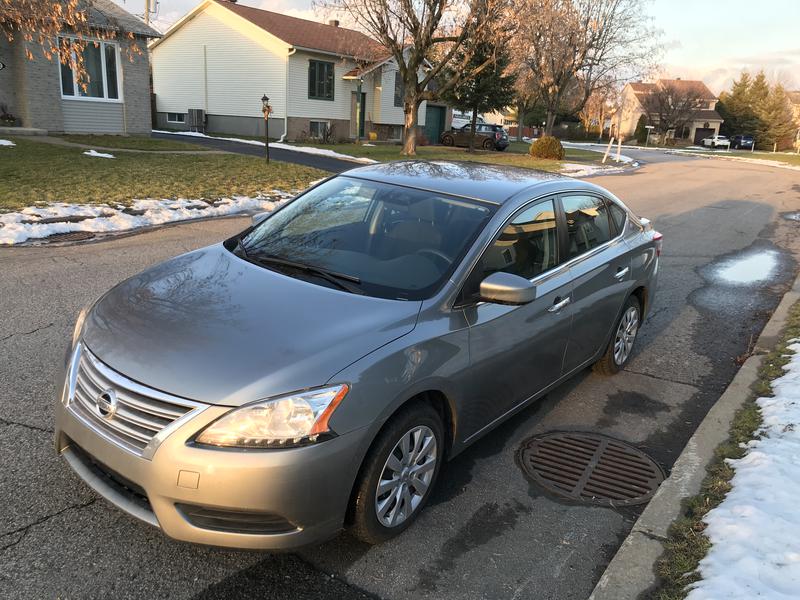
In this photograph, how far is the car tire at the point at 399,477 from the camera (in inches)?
106

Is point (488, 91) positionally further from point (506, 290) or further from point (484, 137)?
point (506, 290)

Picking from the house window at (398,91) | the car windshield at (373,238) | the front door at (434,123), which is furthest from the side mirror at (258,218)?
the front door at (434,123)

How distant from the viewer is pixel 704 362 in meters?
5.65

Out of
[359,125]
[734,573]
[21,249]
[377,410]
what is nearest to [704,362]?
[734,573]

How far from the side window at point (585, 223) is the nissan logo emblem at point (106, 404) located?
2.86m

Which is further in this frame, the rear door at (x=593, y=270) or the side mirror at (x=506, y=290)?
the rear door at (x=593, y=270)

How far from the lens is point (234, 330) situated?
109 inches

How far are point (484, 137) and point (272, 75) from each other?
1309cm

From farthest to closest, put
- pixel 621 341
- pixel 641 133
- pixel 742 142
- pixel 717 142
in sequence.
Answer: pixel 742 142 → pixel 717 142 → pixel 641 133 → pixel 621 341

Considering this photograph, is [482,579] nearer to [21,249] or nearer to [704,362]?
[704,362]

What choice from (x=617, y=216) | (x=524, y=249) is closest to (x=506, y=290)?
(x=524, y=249)

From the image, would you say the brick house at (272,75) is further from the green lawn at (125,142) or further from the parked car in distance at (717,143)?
the parked car in distance at (717,143)

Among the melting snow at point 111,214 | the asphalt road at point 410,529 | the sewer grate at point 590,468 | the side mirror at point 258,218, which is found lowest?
the sewer grate at point 590,468

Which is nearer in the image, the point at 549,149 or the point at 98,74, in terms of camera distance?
the point at 98,74
